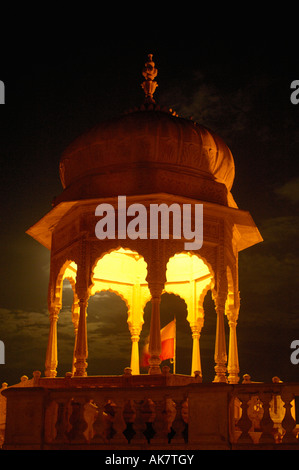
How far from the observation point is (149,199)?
12812mm

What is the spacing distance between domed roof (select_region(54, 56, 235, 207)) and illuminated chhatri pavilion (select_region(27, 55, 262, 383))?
2cm

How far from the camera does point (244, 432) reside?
945cm

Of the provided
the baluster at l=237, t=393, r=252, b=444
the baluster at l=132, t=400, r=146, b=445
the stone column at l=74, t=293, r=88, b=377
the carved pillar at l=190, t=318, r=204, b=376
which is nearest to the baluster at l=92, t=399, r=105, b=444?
the baluster at l=132, t=400, r=146, b=445

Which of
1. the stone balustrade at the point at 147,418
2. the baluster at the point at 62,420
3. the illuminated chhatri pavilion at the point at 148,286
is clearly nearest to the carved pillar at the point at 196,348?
the illuminated chhatri pavilion at the point at 148,286

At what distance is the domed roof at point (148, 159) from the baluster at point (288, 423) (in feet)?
15.3

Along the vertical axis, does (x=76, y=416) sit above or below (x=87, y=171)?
below

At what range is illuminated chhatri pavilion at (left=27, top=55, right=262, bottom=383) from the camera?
12.6 metres

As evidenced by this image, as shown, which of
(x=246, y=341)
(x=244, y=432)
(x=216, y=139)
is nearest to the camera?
(x=244, y=432)

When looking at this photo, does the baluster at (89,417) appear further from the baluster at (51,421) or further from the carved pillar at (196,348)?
the carved pillar at (196,348)

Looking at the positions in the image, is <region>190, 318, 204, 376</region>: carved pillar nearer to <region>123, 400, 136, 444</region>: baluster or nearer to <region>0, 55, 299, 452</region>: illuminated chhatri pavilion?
<region>0, 55, 299, 452</region>: illuminated chhatri pavilion

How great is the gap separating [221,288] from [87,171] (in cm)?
324

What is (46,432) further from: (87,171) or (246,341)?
(246,341)
